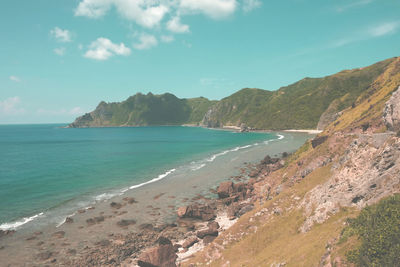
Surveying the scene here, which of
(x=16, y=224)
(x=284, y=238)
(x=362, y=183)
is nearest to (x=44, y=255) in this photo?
(x=16, y=224)

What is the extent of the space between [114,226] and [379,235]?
31.7 meters

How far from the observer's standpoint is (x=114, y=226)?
107ft

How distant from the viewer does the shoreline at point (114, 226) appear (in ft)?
87.5

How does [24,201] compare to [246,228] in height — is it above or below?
below

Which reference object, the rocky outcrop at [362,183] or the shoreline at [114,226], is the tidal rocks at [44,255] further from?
the rocky outcrop at [362,183]

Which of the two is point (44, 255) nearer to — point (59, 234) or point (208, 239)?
point (59, 234)

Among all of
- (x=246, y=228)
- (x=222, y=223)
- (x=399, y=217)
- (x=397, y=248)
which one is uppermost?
(x=399, y=217)

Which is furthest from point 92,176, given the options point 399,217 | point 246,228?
point 399,217

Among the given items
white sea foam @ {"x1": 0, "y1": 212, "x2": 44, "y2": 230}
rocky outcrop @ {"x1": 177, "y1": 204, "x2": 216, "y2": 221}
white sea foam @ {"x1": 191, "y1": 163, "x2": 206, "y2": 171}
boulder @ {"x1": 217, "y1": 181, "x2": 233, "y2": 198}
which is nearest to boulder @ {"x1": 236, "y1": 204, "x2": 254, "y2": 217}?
rocky outcrop @ {"x1": 177, "y1": 204, "x2": 216, "y2": 221}

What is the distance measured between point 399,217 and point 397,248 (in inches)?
62.0

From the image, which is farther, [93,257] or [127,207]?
[127,207]

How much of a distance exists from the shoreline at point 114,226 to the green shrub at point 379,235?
22.0 meters

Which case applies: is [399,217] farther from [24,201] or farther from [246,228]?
[24,201]

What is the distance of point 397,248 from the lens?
908 cm
